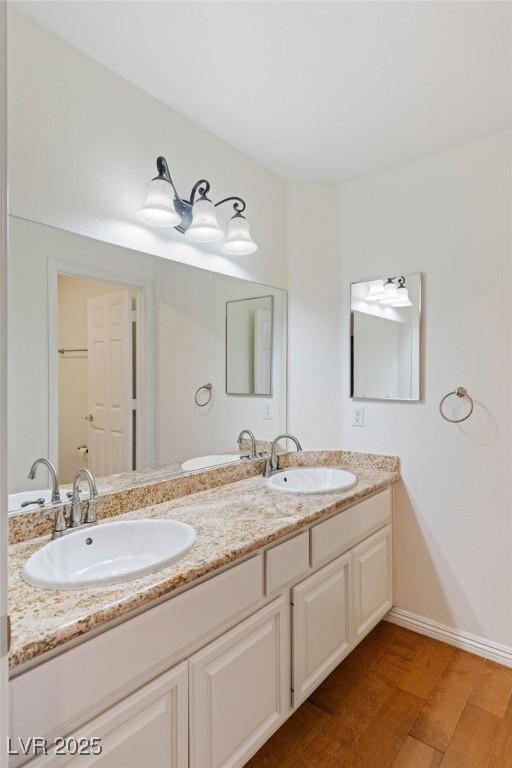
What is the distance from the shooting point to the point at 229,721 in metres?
1.22

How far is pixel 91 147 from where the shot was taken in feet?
4.99

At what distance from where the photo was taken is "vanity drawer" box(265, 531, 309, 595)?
Answer: 138cm

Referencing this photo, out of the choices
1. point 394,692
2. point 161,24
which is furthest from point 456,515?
point 161,24

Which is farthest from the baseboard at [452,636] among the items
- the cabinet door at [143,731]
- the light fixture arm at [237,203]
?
the light fixture arm at [237,203]

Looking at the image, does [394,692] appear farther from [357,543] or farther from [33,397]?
[33,397]

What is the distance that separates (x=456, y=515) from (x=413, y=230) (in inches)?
58.7

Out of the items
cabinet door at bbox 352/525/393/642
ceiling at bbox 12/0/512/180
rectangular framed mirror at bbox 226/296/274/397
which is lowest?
cabinet door at bbox 352/525/393/642

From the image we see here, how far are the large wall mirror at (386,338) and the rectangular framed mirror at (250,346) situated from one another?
49 centimetres

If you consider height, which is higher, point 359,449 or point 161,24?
point 161,24

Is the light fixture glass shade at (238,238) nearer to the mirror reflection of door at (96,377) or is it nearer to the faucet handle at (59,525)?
the mirror reflection of door at (96,377)

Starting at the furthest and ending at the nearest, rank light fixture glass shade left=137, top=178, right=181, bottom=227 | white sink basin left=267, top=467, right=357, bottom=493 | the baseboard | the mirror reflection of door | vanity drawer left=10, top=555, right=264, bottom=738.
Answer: white sink basin left=267, top=467, right=357, bottom=493 < the baseboard < light fixture glass shade left=137, top=178, right=181, bottom=227 < the mirror reflection of door < vanity drawer left=10, top=555, right=264, bottom=738

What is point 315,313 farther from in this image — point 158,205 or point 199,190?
point 158,205

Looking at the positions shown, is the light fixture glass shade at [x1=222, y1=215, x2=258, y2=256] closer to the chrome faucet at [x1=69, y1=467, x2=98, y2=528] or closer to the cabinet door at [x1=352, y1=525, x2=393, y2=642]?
the chrome faucet at [x1=69, y1=467, x2=98, y2=528]

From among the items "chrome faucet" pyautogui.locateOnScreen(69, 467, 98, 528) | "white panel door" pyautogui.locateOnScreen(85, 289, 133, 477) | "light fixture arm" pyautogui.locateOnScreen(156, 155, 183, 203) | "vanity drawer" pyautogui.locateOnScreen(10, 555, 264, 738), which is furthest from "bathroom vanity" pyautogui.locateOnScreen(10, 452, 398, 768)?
"light fixture arm" pyautogui.locateOnScreen(156, 155, 183, 203)
